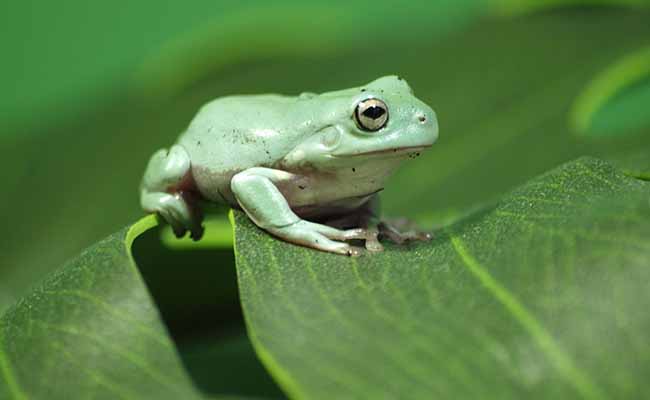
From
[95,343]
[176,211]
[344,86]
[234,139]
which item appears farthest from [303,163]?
[344,86]

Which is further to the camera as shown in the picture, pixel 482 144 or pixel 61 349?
pixel 482 144

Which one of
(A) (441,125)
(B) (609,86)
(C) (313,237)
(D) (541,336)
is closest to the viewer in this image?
(D) (541,336)

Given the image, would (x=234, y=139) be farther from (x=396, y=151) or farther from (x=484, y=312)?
(x=484, y=312)

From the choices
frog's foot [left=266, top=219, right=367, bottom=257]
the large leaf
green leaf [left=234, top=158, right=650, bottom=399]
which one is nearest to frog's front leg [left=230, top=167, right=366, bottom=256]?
frog's foot [left=266, top=219, right=367, bottom=257]

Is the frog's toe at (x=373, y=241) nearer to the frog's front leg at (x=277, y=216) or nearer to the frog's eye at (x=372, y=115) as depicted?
the frog's front leg at (x=277, y=216)

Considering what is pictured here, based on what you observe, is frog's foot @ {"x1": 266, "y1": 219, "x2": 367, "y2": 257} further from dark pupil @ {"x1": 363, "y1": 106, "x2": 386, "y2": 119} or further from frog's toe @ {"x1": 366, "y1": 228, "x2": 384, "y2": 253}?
dark pupil @ {"x1": 363, "y1": 106, "x2": 386, "y2": 119}

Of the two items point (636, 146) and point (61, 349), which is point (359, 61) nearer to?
point (636, 146)

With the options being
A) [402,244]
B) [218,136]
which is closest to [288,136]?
[218,136]
